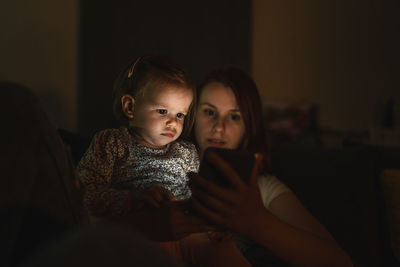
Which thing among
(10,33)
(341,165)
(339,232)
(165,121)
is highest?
(10,33)

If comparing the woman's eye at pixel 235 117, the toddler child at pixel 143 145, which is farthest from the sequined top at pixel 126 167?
the woman's eye at pixel 235 117

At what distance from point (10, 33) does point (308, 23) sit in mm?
3130

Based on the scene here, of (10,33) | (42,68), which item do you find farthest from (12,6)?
(42,68)

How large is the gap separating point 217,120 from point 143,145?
203mm

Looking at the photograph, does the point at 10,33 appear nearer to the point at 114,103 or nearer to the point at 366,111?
the point at 114,103

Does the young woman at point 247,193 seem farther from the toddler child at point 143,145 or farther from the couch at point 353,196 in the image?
the couch at point 353,196

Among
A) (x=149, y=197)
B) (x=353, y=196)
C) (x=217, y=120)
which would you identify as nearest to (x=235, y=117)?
(x=217, y=120)

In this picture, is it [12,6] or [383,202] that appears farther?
[12,6]

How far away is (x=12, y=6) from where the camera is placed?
139 cm

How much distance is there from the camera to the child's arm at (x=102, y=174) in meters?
0.63

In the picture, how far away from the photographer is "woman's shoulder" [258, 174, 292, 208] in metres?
1.16

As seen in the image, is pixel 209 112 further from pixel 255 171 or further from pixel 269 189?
pixel 269 189

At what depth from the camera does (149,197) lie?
0.61 meters

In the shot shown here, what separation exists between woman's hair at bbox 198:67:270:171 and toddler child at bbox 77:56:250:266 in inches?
12.9
